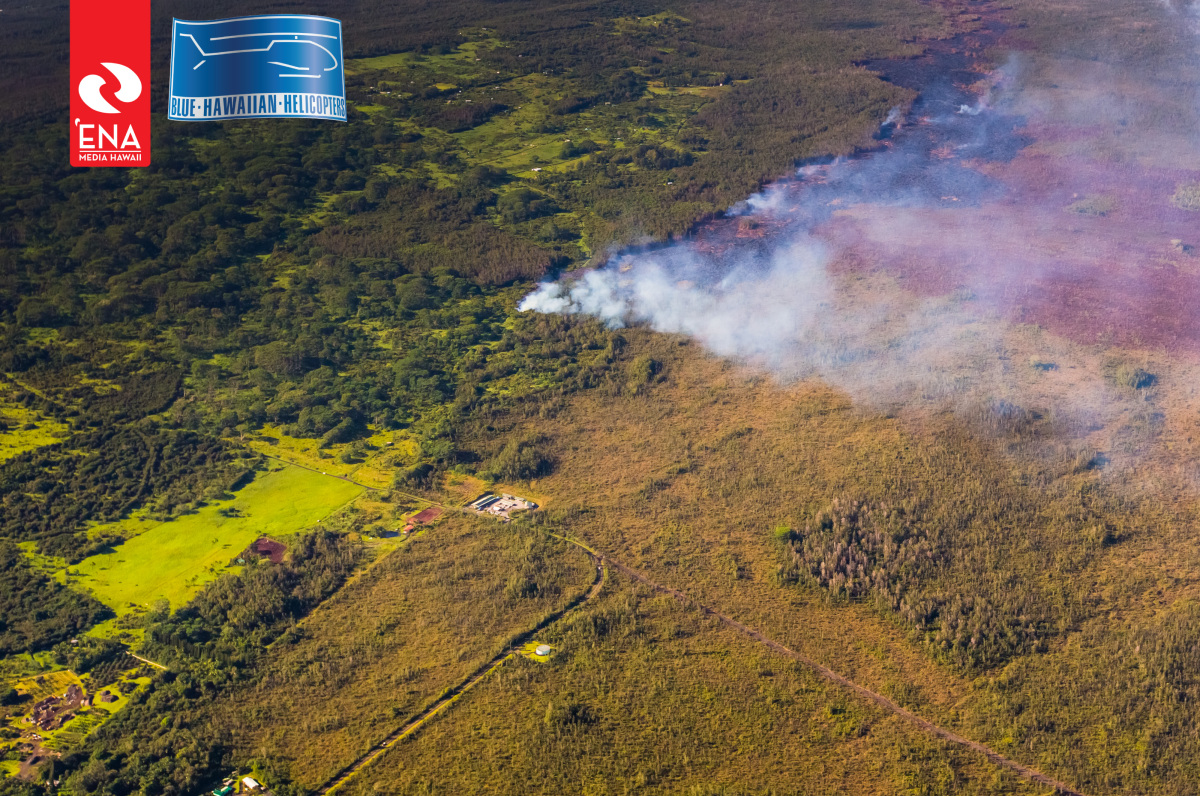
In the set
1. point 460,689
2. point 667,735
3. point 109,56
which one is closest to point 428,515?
point 460,689

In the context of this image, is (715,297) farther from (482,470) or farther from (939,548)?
(939,548)

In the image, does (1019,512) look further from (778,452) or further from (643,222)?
(643,222)

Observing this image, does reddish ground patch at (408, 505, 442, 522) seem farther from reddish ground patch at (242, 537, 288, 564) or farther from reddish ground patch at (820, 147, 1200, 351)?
reddish ground patch at (820, 147, 1200, 351)

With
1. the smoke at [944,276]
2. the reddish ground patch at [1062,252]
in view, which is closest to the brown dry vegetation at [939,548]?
the smoke at [944,276]

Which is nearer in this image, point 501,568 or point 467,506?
point 501,568

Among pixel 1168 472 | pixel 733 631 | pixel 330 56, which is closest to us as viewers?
pixel 733 631

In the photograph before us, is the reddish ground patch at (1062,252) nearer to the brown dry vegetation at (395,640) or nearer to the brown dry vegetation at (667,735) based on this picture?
the brown dry vegetation at (667,735)

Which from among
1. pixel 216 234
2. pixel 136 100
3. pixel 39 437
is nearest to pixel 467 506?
pixel 39 437
